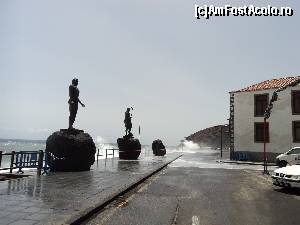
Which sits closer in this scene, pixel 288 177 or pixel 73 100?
pixel 288 177

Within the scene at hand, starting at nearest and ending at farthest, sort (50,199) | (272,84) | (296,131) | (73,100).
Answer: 1. (50,199)
2. (73,100)
3. (296,131)
4. (272,84)

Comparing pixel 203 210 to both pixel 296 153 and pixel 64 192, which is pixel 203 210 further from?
pixel 296 153

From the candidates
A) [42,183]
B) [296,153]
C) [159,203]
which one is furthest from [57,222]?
[296,153]

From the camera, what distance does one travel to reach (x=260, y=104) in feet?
102

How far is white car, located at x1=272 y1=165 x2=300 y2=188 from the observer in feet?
33.5

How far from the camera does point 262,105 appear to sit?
30906 millimetres

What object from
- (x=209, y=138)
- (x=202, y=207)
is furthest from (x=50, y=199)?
(x=209, y=138)

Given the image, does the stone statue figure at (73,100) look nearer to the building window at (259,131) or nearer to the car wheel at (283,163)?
the car wheel at (283,163)

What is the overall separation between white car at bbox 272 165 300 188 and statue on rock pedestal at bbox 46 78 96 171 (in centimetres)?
830

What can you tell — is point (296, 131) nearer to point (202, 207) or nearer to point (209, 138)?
point (202, 207)

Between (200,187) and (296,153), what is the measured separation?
46.6ft

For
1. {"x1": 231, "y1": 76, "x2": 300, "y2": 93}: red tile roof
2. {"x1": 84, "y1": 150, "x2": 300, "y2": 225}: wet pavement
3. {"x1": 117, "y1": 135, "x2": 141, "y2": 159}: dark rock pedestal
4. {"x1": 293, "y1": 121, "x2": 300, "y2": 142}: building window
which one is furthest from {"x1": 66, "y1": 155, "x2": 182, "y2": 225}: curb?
{"x1": 231, "y1": 76, "x2": 300, "y2": 93}: red tile roof

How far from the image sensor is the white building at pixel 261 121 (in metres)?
28.9

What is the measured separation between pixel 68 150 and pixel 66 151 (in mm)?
97
